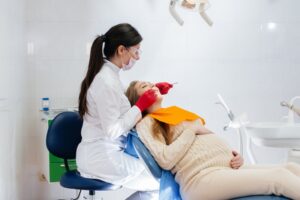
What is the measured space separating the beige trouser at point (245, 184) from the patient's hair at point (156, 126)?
1.09ft

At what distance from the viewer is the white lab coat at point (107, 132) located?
1.82m

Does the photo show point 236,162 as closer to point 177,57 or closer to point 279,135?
point 279,135

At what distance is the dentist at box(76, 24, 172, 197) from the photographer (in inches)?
71.9

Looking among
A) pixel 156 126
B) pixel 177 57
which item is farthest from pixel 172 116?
pixel 177 57

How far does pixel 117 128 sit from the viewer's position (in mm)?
1802

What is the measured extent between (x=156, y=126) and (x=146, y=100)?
0.48 ft

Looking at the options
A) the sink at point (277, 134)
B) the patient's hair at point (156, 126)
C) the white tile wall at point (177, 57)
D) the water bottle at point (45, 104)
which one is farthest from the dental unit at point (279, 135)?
the water bottle at point (45, 104)

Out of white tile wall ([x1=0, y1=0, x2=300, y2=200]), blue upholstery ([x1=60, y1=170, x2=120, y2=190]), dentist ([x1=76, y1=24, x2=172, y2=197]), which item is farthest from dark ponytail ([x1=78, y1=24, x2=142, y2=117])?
white tile wall ([x1=0, y1=0, x2=300, y2=200])

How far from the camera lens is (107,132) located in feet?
5.95

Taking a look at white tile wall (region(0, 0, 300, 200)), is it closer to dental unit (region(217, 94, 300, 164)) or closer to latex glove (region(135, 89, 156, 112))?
dental unit (region(217, 94, 300, 164))

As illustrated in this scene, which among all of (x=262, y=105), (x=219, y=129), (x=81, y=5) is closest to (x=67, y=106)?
(x=81, y=5)

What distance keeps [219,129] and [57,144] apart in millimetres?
1490

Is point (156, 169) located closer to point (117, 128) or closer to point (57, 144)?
point (117, 128)

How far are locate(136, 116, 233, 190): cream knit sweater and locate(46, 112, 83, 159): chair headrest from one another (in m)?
0.58
